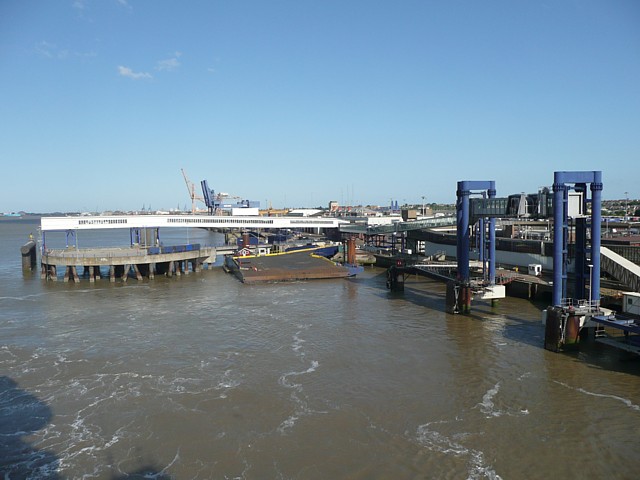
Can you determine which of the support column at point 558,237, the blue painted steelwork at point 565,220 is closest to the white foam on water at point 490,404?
the support column at point 558,237

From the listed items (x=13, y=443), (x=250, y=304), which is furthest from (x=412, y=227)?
(x=13, y=443)

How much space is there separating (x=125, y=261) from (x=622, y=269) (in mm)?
40842

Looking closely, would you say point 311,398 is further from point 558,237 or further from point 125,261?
point 125,261

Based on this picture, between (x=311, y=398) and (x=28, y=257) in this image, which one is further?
(x=28, y=257)

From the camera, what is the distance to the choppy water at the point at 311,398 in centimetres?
1256

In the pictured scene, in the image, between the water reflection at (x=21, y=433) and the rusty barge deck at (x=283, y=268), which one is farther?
the rusty barge deck at (x=283, y=268)

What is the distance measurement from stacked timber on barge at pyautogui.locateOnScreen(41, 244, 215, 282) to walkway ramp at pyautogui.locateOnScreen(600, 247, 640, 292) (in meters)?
38.7

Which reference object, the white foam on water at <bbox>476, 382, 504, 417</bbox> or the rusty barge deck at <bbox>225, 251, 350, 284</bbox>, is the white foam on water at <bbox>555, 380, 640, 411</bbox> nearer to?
the white foam on water at <bbox>476, 382, 504, 417</bbox>

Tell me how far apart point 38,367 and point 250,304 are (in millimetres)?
15153

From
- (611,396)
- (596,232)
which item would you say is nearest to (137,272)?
(596,232)

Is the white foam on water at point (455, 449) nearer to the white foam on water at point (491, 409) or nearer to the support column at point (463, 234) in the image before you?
the white foam on water at point (491, 409)

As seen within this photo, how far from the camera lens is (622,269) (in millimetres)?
24656

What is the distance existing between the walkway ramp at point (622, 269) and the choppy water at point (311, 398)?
16.1 ft

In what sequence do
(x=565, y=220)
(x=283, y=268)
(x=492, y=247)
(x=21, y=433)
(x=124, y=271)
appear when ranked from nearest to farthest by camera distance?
(x=21, y=433)
(x=565, y=220)
(x=492, y=247)
(x=124, y=271)
(x=283, y=268)
